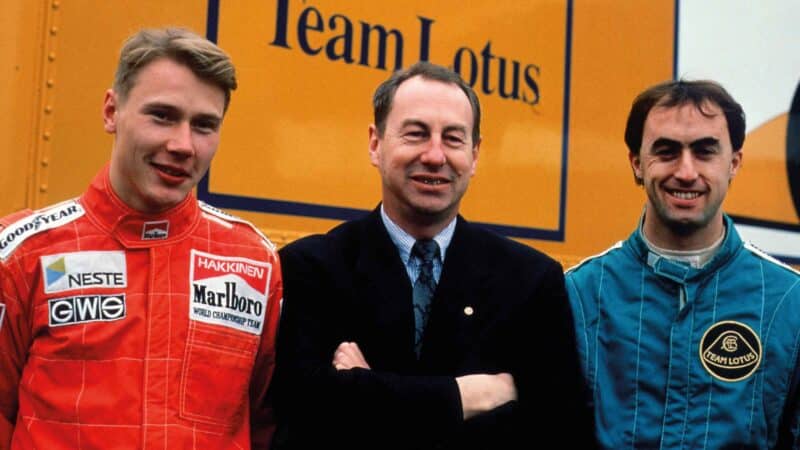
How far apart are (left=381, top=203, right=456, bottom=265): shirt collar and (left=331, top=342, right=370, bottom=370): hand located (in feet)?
0.74

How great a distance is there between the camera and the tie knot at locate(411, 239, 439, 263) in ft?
6.70

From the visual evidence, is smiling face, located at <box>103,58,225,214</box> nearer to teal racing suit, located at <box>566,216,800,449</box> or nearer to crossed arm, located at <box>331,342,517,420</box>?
crossed arm, located at <box>331,342,517,420</box>

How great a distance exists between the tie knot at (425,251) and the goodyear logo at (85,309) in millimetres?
591

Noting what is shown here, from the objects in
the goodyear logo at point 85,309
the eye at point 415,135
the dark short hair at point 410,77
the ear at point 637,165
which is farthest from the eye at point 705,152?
the goodyear logo at point 85,309

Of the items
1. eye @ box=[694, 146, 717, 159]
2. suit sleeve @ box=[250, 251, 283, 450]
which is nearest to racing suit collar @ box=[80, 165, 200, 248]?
suit sleeve @ box=[250, 251, 283, 450]

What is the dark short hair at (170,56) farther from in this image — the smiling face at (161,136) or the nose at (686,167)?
the nose at (686,167)

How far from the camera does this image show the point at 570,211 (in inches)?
123

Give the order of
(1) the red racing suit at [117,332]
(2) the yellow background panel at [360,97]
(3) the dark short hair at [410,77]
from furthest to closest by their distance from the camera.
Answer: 1. (2) the yellow background panel at [360,97]
2. (3) the dark short hair at [410,77]
3. (1) the red racing suit at [117,332]

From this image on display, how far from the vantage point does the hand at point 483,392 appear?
187 centimetres

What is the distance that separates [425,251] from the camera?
2.04 m

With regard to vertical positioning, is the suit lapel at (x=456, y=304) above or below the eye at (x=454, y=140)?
below

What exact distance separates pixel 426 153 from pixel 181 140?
0.47 meters

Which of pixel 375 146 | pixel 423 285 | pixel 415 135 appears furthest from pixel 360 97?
pixel 423 285

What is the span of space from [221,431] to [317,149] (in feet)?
3.16
